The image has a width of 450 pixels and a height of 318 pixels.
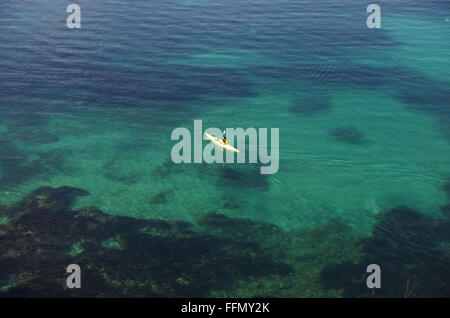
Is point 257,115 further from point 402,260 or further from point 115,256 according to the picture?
point 115,256

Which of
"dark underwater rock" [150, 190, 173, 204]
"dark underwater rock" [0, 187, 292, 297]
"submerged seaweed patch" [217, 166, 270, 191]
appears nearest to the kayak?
"submerged seaweed patch" [217, 166, 270, 191]

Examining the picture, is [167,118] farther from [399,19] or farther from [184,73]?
[399,19]

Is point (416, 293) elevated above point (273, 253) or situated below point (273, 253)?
below

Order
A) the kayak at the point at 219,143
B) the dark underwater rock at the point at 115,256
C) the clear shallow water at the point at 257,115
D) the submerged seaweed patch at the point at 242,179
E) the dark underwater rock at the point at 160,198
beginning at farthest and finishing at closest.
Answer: the kayak at the point at 219,143 → the submerged seaweed patch at the point at 242,179 → the dark underwater rock at the point at 160,198 → the clear shallow water at the point at 257,115 → the dark underwater rock at the point at 115,256

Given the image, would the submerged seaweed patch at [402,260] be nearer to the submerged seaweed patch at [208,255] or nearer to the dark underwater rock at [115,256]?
the submerged seaweed patch at [208,255]

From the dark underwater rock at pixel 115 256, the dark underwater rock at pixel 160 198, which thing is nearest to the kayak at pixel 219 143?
the dark underwater rock at pixel 160 198

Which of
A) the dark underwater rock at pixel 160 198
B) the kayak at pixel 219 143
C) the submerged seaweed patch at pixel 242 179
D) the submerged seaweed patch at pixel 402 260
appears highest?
the kayak at pixel 219 143

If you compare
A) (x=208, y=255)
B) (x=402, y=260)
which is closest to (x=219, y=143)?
(x=208, y=255)
